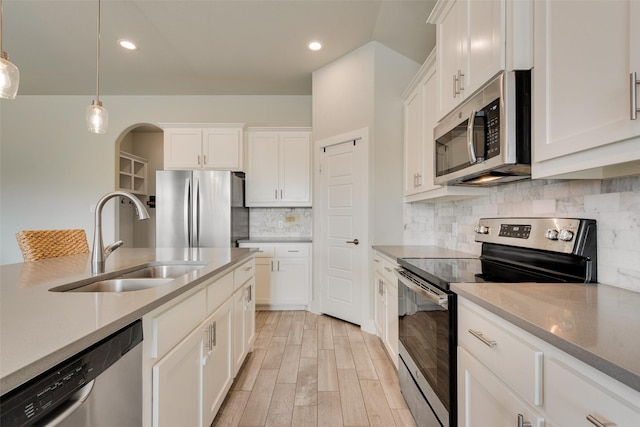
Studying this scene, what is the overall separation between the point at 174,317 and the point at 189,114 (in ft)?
14.0

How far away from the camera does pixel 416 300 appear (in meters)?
1.62

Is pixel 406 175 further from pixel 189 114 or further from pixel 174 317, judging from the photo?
pixel 189 114

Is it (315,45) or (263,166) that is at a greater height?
(315,45)

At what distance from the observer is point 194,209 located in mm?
3680

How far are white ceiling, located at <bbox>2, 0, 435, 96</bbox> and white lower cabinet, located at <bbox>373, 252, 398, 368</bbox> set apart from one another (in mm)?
2177

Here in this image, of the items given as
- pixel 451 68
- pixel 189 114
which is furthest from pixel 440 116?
pixel 189 114

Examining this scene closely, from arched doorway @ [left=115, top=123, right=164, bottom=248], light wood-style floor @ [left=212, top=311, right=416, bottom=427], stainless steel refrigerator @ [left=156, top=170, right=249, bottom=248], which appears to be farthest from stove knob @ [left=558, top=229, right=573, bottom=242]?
arched doorway @ [left=115, top=123, right=164, bottom=248]

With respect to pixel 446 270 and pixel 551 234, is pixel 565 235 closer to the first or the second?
pixel 551 234

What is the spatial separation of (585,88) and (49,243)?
304 centimetres

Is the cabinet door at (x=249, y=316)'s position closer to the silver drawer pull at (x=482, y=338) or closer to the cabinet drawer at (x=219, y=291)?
the cabinet drawer at (x=219, y=291)

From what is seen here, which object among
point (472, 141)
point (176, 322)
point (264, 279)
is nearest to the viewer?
point (176, 322)

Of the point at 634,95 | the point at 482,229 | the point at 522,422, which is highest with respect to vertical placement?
the point at 634,95

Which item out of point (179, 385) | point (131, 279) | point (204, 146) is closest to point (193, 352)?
point (179, 385)

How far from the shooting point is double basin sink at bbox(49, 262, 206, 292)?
49.9 inches
